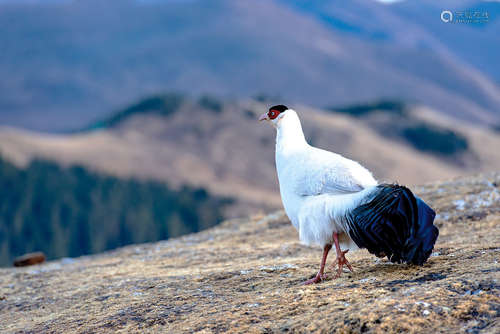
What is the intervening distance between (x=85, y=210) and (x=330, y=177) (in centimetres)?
3636

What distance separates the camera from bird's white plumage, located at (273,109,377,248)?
5.31m

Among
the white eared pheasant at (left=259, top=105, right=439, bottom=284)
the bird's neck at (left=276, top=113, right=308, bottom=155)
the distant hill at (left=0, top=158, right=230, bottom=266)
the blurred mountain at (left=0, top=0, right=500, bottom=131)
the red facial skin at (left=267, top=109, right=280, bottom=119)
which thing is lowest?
the distant hill at (left=0, top=158, right=230, bottom=266)

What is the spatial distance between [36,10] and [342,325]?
131848 mm

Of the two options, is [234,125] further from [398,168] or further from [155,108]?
[398,168]

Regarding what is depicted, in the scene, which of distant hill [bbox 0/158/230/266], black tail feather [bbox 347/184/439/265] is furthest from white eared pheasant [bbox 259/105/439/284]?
distant hill [bbox 0/158/230/266]

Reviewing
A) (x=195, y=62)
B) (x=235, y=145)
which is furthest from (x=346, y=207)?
(x=195, y=62)

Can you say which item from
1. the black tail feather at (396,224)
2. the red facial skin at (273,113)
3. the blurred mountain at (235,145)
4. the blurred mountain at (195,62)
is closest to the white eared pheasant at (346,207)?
the black tail feather at (396,224)

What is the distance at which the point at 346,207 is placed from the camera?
5176 millimetres

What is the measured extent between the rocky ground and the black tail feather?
0.87ft

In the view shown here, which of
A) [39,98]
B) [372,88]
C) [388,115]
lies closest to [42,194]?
[388,115]

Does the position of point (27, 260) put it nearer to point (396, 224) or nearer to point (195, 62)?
point (396, 224)

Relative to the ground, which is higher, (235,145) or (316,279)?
(235,145)

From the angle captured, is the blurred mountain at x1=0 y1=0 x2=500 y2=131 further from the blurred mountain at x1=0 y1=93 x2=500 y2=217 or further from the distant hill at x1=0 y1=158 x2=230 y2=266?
the distant hill at x1=0 y1=158 x2=230 y2=266

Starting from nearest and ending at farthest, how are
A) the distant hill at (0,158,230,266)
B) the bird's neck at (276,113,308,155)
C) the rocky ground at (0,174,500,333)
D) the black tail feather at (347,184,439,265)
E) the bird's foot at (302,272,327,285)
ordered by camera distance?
the rocky ground at (0,174,500,333)
the black tail feather at (347,184,439,265)
the bird's foot at (302,272,327,285)
the bird's neck at (276,113,308,155)
the distant hill at (0,158,230,266)
